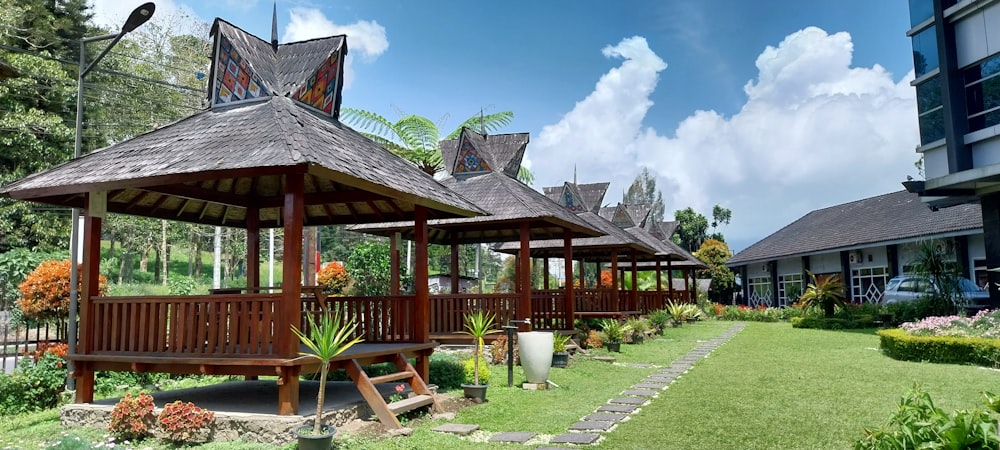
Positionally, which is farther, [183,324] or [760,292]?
[760,292]

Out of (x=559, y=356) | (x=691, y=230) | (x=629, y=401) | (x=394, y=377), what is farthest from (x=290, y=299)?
(x=691, y=230)

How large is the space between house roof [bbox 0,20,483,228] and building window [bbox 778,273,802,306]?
95.2ft

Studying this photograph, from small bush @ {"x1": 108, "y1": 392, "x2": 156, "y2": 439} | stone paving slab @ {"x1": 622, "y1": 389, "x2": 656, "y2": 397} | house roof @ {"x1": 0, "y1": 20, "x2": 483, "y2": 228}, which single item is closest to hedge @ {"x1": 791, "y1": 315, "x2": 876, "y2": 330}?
stone paving slab @ {"x1": 622, "y1": 389, "x2": 656, "y2": 397}

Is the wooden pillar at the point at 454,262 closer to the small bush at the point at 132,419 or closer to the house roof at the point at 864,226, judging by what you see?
the small bush at the point at 132,419

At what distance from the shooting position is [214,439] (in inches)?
294

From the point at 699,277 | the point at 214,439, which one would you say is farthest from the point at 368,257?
the point at 699,277

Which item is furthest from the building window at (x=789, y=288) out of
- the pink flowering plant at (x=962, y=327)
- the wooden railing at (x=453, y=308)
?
the wooden railing at (x=453, y=308)

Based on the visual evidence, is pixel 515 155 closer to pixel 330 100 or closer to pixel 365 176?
pixel 330 100

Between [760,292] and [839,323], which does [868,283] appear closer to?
[839,323]

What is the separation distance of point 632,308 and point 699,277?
2727 centimetres

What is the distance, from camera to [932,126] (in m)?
21.7

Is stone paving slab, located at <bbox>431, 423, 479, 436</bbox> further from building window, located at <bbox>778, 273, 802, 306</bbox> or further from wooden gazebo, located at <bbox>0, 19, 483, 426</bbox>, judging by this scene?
building window, located at <bbox>778, 273, 802, 306</bbox>

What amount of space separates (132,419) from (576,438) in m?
4.66

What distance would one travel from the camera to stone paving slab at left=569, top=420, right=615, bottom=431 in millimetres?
7768
